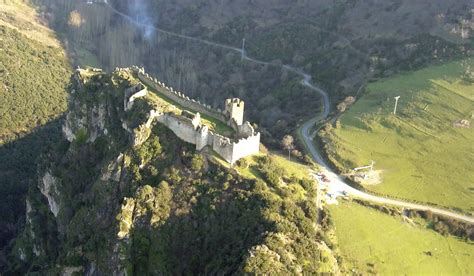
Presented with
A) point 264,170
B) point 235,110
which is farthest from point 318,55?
point 264,170

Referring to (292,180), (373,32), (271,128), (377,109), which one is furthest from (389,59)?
(292,180)

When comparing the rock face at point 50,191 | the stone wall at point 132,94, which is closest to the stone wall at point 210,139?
the stone wall at point 132,94

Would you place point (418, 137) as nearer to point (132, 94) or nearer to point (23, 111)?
point (132, 94)

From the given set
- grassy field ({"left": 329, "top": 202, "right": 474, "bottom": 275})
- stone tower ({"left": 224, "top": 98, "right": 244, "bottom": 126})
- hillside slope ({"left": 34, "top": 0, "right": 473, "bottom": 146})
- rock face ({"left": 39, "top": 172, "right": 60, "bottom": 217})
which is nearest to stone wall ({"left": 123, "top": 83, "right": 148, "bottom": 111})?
stone tower ({"left": 224, "top": 98, "right": 244, "bottom": 126})

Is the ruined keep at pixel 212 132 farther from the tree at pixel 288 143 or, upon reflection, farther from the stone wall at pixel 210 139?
the tree at pixel 288 143

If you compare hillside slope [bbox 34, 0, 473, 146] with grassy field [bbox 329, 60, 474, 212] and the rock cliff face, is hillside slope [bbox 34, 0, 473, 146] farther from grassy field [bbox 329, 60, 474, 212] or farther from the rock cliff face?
the rock cliff face
